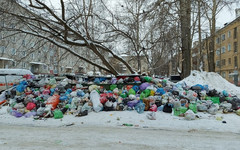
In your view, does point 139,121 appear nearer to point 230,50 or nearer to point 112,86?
point 112,86

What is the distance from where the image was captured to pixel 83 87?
6527 millimetres

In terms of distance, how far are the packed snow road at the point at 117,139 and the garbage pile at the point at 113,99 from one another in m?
0.93

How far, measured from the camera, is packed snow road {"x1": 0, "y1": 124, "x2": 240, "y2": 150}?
2805 mm

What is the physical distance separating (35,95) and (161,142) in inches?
204

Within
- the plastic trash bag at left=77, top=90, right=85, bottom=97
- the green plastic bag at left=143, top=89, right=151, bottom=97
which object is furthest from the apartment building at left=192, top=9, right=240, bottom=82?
the plastic trash bag at left=77, top=90, right=85, bottom=97

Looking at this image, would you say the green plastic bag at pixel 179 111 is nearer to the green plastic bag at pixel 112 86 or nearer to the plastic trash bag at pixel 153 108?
the plastic trash bag at pixel 153 108

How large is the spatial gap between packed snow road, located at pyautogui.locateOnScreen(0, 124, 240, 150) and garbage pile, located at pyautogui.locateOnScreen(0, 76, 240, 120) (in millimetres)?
932

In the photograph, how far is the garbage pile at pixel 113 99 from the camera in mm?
4883

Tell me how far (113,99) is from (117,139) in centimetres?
239

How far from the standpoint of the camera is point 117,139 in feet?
10.3

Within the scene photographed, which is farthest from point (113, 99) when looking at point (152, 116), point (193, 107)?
point (193, 107)

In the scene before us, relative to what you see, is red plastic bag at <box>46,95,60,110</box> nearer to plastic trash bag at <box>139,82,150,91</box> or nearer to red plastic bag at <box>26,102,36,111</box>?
red plastic bag at <box>26,102,36,111</box>

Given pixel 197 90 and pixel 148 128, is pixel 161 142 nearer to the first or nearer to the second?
pixel 148 128

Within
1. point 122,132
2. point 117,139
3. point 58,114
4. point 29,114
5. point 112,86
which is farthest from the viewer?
point 112,86
